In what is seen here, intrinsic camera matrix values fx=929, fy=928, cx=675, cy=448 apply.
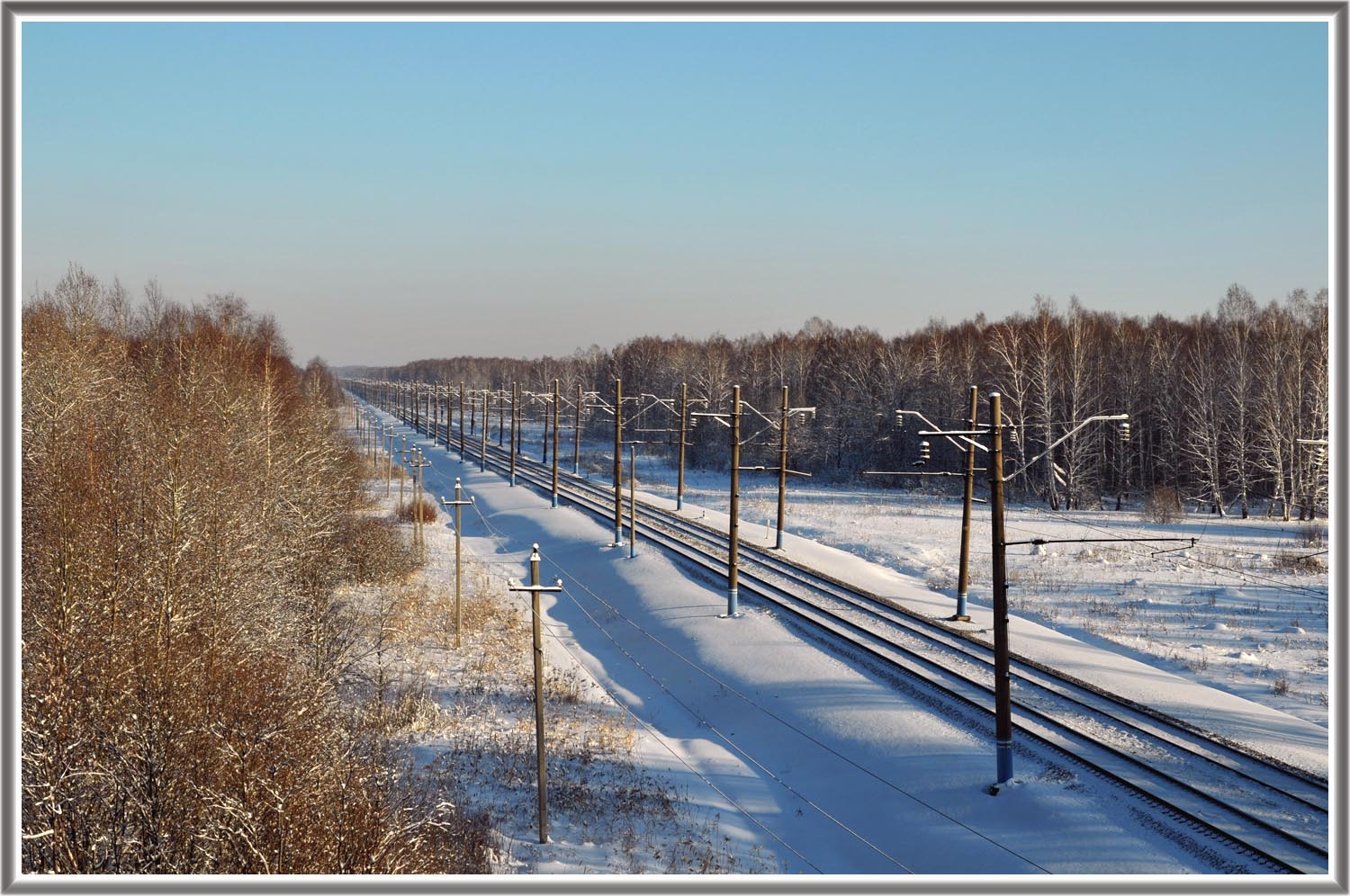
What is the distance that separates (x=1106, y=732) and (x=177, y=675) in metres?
15.7

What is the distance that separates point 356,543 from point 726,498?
96.0 ft

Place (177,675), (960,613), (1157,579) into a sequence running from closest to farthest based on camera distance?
1. (177,675)
2. (960,613)
3. (1157,579)

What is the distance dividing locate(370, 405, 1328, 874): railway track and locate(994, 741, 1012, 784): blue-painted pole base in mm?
1188

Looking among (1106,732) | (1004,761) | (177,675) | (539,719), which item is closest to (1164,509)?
(1106,732)

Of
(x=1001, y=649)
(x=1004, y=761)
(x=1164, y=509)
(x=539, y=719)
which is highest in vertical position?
(x=1164, y=509)

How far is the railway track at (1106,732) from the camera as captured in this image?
13.3 metres

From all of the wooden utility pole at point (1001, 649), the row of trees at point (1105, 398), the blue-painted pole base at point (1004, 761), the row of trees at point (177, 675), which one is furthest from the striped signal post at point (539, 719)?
the row of trees at point (1105, 398)

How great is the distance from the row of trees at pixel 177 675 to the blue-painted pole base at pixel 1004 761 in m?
8.97

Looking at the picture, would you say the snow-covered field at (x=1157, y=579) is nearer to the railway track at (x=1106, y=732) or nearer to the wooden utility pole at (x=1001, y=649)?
the railway track at (x=1106, y=732)

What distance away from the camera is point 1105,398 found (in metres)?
65.8

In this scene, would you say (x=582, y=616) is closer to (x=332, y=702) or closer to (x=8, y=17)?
(x=332, y=702)

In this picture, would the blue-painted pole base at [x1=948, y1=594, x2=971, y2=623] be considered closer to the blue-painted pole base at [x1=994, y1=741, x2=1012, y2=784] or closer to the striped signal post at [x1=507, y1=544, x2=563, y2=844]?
the blue-painted pole base at [x1=994, y1=741, x2=1012, y2=784]

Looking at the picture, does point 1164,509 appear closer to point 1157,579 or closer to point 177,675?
point 1157,579

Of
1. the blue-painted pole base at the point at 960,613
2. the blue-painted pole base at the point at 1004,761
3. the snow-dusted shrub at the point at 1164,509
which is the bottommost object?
the blue-painted pole base at the point at 1004,761
